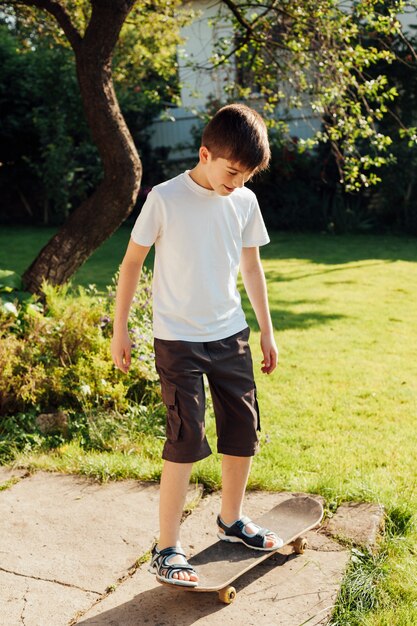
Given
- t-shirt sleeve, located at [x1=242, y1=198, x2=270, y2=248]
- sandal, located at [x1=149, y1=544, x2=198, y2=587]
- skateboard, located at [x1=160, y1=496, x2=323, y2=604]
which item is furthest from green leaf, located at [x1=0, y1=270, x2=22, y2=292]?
sandal, located at [x1=149, y1=544, x2=198, y2=587]

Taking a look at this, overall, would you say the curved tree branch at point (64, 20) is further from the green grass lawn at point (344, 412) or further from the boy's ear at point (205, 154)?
the boy's ear at point (205, 154)

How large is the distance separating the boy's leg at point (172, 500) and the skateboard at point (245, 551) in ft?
0.42

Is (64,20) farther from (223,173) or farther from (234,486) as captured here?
(234,486)

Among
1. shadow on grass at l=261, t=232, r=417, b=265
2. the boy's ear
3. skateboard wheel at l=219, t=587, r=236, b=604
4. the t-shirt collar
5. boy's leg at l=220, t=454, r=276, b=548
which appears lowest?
skateboard wheel at l=219, t=587, r=236, b=604

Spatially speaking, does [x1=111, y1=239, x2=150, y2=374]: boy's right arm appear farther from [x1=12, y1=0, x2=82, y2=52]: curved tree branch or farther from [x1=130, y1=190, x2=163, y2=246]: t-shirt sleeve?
[x1=12, y1=0, x2=82, y2=52]: curved tree branch

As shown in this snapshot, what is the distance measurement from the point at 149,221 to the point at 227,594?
125 centimetres

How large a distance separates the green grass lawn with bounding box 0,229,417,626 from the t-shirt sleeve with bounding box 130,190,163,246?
1.35 meters

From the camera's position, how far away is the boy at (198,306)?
2.47m

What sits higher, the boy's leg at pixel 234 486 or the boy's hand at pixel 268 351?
the boy's hand at pixel 268 351

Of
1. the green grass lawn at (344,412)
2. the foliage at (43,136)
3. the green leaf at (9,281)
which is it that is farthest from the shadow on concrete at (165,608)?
the foliage at (43,136)

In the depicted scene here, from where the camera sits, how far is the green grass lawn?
293 cm

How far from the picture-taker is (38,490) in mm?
3393

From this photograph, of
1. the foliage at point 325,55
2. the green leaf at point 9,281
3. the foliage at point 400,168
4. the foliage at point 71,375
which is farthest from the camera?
the foliage at point 400,168

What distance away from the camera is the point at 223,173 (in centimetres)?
246
